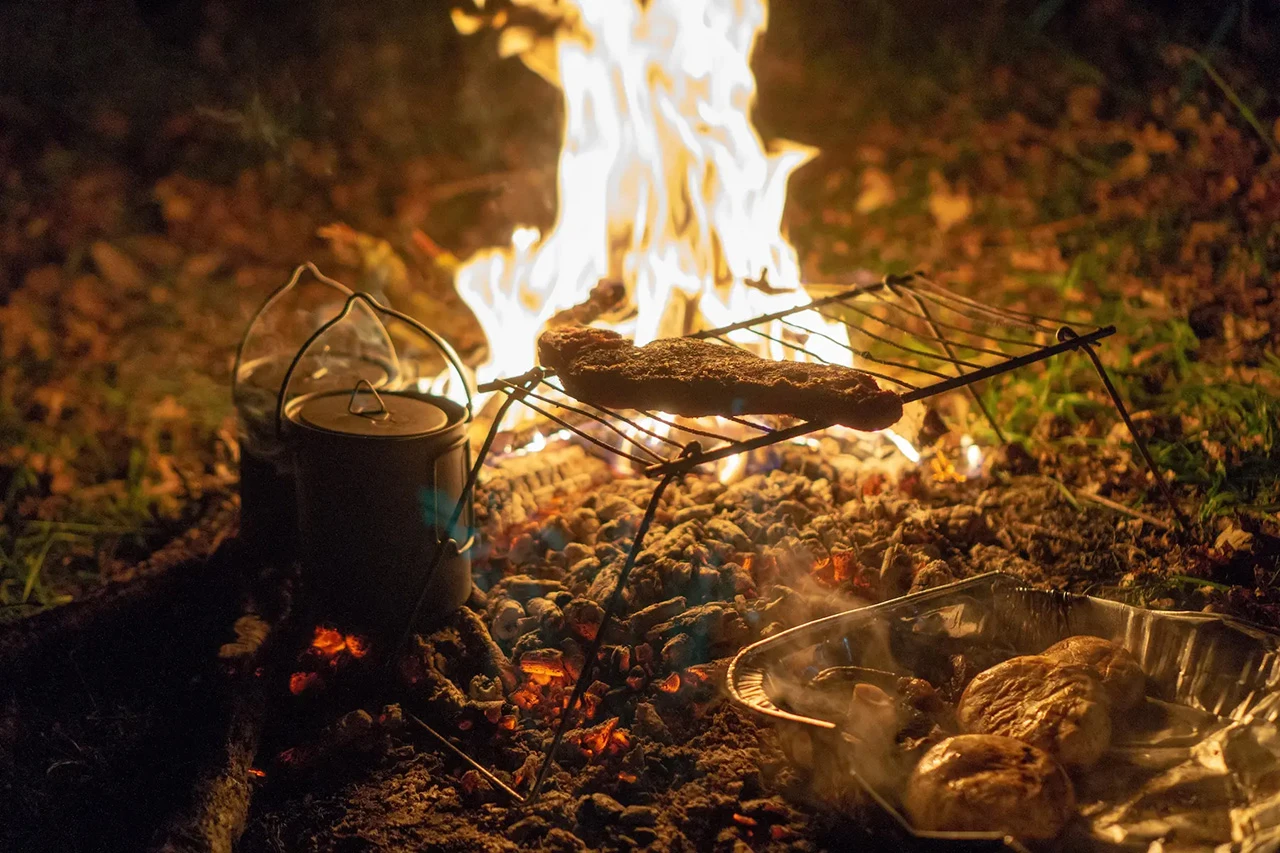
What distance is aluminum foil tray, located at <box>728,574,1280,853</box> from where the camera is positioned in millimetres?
2590

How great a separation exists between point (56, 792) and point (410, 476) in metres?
1.42

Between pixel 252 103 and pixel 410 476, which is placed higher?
pixel 252 103

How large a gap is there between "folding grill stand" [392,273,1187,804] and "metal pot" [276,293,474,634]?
0.44ft

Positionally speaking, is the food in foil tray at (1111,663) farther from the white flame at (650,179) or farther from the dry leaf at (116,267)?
the dry leaf at (116,267)

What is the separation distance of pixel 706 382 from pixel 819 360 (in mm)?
1209

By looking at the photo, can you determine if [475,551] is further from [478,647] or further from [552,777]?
[552,777]

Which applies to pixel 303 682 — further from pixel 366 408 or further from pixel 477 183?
pixel 477 183

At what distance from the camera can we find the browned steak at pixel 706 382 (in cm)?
288

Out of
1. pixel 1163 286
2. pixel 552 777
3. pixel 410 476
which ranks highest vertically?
pixel 1163 286

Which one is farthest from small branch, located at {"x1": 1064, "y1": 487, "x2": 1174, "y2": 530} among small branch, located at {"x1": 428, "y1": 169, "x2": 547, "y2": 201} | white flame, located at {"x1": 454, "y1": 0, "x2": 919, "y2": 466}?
small branch, located at {"x1": 428, "y1": 169, "x2": 547, "y2": 201}

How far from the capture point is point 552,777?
3.12 metres

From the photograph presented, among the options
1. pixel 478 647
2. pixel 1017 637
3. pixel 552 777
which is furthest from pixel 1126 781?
pixel 478 647

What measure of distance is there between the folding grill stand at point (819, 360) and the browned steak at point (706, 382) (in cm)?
6

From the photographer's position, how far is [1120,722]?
2971mm
